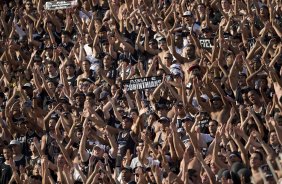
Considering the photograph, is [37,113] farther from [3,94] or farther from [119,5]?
[119,5]

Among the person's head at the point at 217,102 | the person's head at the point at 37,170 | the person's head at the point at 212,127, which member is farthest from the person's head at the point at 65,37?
the person's head at the point at 212,127

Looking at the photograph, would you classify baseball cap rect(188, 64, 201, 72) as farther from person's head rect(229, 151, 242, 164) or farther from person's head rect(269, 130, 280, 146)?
person's head rect(229, 151, 242, 164)

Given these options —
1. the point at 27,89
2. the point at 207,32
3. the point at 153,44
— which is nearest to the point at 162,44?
the point at 153,44

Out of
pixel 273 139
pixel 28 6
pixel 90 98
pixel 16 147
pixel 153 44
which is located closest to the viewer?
pixel 273 139

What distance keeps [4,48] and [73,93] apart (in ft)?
11.1

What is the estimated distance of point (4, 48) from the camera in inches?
868

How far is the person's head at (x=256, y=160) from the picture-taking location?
1398cm

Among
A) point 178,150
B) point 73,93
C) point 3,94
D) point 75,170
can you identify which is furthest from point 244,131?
point 3,94

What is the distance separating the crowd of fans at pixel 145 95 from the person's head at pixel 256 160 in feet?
0.06

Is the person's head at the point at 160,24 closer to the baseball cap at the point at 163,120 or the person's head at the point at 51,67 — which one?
the person's head at the point at 51,67

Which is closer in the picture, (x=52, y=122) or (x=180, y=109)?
(x=180, y=109)

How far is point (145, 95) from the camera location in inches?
711

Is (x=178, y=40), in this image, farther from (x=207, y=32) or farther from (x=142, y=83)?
(x=142, y=83)

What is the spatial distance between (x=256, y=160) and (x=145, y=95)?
4.28 m
